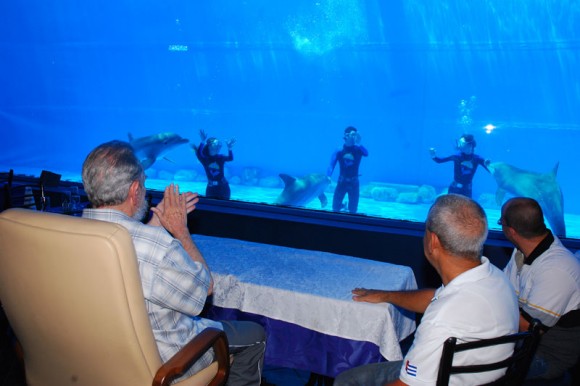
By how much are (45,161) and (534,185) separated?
1388 inches

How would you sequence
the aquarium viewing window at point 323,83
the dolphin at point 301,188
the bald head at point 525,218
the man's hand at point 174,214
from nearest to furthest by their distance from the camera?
the man's hand at point 174,214, the bald head at point 525,218, the dolphin at point 301,188, the aquarium viewing window at point 323,83

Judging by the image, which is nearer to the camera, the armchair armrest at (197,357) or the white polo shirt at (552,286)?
the armchair armrest at (197,357)

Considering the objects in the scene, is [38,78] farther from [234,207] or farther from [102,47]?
[234,207]

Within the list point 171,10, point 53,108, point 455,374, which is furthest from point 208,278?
point 53,108

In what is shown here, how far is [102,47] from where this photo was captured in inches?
1378

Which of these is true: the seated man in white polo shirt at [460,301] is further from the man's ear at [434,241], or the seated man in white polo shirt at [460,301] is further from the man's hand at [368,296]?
the man's hand at [368,296]

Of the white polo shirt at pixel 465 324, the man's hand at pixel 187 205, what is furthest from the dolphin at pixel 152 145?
the white polo shirt at pixel 465 324

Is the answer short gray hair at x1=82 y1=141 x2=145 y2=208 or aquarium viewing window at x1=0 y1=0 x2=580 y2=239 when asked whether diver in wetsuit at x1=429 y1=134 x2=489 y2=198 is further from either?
aquarium viewing window at x1=0 y1=0 x2=580 y2=239

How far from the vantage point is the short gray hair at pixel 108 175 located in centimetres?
150

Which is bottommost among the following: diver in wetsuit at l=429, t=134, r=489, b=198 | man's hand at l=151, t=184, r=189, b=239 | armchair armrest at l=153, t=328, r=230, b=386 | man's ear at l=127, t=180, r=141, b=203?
armchair armrest at l=153, t=328, r=230, b=386

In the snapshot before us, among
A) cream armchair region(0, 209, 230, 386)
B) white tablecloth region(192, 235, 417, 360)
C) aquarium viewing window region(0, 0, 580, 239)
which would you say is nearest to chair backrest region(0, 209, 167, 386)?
cream armchair region(0, 209, 230, 386)

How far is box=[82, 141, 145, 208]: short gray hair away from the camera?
1496mm

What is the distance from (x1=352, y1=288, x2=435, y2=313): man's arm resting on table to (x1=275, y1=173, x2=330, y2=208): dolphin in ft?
29.2

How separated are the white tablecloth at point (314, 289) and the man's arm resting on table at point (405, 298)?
32mm
